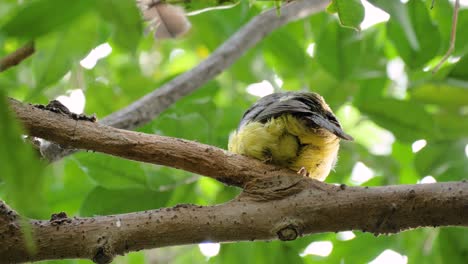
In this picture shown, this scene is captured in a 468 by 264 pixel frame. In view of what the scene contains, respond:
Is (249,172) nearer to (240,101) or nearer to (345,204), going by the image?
(345,204)

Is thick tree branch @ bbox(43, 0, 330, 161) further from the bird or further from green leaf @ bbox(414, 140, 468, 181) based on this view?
green leaf @ bbox(414, 140, 468, 181)

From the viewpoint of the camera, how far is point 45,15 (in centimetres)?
69

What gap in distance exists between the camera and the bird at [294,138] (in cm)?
212

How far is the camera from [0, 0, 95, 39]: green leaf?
2.26ft

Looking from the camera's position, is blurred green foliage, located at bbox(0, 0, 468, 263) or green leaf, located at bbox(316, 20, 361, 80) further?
green leaf, located at bbox(316, 20, 361, 80)

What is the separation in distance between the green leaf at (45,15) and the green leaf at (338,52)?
196 centimetres

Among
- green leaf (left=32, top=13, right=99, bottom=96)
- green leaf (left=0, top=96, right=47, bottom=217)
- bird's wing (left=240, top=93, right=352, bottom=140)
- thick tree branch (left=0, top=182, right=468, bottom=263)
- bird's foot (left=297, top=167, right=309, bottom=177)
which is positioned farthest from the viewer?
bird's foot (left=297, top=167, right=309, bottom=177)

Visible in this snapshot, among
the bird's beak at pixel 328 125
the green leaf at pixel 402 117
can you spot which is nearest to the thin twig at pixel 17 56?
the bird's beak at pixel 328 125

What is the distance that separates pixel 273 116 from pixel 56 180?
136 centimetres

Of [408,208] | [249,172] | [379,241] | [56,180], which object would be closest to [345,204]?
[408,208]

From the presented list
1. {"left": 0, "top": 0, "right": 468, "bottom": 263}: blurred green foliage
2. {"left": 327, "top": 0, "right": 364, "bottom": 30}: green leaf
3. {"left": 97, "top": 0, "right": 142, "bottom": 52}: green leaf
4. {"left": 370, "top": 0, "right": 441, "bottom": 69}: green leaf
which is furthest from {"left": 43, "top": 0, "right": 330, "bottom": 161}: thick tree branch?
{"left": 97, "top": 0, "right": 142, "bottom": 52}: green leaf

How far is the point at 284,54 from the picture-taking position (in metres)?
2.92

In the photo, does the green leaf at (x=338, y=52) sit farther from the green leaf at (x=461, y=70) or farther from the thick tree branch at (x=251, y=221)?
the thick tree branch at (x=251, y=221)

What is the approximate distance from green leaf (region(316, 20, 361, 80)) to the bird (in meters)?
0.38
